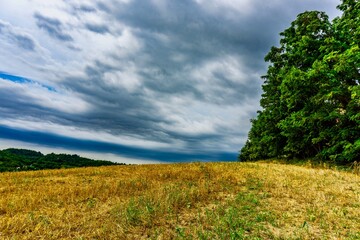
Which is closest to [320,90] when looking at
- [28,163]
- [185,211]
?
[185,211]

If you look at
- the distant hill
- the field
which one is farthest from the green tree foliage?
the distant hill

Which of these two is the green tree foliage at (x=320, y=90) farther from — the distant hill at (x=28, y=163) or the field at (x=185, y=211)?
the distant hill at (x=28, y=163)

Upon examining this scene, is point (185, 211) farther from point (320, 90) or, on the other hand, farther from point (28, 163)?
point (28, 163)

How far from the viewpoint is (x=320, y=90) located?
1850cm

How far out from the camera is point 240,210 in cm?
724

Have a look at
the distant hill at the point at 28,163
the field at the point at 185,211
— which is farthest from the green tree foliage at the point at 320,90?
the distant hill at the point at 28,163

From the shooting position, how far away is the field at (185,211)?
5695 millimetres

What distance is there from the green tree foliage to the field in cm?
870

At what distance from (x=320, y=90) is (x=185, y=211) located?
51.7ft

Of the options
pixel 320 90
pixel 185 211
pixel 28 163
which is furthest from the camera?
pixel 28 163

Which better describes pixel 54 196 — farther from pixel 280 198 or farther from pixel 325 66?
pixel 325 66

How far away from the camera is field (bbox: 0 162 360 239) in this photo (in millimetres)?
5695

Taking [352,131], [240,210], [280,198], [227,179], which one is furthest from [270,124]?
[240,210]

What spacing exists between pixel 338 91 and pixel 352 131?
277 cm
